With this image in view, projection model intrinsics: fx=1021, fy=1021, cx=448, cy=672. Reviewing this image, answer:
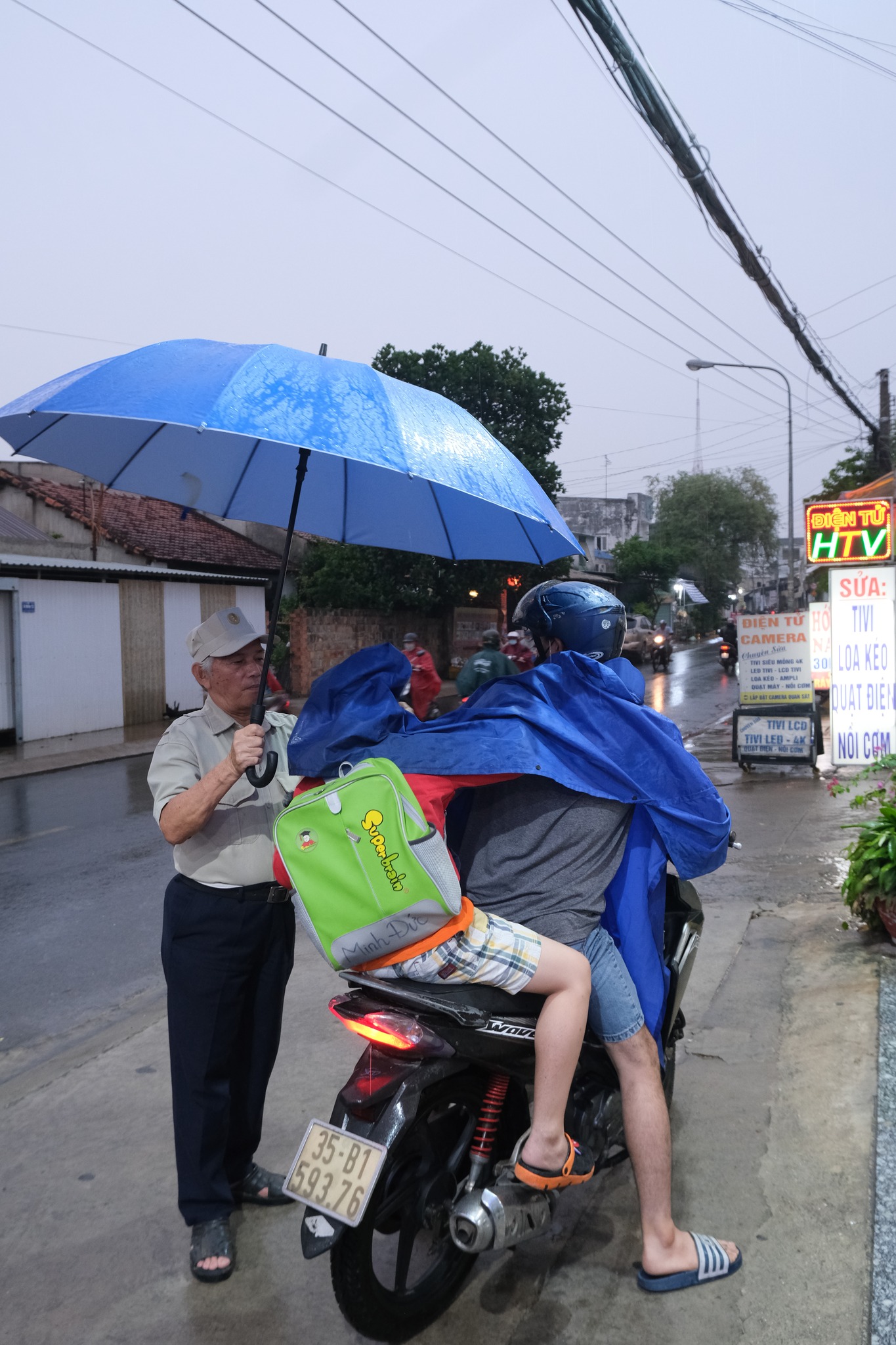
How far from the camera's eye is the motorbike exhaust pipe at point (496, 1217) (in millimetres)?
2297

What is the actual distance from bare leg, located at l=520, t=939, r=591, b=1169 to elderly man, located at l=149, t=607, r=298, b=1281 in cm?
80

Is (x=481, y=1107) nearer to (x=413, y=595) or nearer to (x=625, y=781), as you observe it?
(x=625, y=781)

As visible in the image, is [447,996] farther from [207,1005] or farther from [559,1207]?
[559,1207]

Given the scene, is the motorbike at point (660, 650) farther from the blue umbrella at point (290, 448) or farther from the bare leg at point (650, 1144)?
the bare leg at point (650, 1144)

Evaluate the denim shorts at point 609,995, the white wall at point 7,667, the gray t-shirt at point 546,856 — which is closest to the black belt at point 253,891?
the gray t-shirt at point 546,856

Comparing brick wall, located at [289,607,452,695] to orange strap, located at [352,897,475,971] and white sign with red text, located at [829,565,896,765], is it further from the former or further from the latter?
orange strap, located at [352,897,475,971]

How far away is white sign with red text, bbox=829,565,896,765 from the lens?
10430mm

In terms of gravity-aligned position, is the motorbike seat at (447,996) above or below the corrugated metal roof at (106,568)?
below

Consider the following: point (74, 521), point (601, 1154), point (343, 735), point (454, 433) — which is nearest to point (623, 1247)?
point (601, 1154)

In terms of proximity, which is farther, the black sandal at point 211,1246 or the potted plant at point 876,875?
the potted plant at point 876,875

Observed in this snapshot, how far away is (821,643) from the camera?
523 inches

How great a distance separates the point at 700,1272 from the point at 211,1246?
1.28 m

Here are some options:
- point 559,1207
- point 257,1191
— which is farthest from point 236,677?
point 559,1207

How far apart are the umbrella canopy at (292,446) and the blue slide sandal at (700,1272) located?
6.30ft
